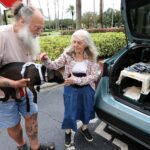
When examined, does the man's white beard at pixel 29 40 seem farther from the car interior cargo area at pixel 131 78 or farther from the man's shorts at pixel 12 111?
the car interior cargo area at pixel 131 78

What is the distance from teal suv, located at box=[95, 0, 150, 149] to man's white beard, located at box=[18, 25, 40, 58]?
932 millimetres

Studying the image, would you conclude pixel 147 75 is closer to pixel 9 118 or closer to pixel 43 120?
pixel 9 118

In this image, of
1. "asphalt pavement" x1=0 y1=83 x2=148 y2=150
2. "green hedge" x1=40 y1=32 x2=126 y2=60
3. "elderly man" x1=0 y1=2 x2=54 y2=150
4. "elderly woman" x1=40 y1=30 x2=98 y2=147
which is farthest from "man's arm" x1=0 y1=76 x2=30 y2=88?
"green hedge" x1=40 y1=32 x2=126 y2=60

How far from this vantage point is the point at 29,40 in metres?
2.27

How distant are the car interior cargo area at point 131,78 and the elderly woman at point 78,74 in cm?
26

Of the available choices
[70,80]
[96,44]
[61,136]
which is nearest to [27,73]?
[70,80]

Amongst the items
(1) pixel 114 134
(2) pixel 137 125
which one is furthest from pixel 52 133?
(2) pixel 137 125

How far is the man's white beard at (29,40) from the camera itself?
2.21 m

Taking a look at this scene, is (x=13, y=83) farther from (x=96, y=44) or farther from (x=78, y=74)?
(x=96, y=44)

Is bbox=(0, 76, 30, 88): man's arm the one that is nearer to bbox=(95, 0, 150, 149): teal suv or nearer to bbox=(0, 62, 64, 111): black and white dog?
bbox=(0, 62, 64, 111): black and white dog

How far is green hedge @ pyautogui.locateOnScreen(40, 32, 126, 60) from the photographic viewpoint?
6523mm

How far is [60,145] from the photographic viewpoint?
313 cm

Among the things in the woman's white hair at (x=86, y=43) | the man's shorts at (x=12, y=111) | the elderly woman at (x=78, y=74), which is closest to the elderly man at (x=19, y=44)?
the man's shorts at (x=12, y=111)

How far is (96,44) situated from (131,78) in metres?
4.59
